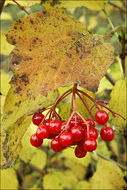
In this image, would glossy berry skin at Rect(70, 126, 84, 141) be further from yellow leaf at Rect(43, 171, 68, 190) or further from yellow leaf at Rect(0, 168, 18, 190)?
yellow leaf at Rect(43, 171, 68, 190)

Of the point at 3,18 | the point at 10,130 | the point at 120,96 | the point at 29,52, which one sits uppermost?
the point at 3,18

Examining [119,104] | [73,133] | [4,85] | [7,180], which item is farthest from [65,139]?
[7,180]

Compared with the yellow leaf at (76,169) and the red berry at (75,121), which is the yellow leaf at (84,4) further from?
the yellow leaf at (76,169)

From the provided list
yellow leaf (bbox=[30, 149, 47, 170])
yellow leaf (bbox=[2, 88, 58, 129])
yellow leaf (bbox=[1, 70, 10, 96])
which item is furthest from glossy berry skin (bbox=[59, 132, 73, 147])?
yellow leaf (bbox=[30, 149, 47, 170])

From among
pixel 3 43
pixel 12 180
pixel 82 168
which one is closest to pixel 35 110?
pixel 3 43

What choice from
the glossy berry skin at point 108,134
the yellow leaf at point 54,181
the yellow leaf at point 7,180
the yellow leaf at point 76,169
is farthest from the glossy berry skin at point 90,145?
the yellow leaf at point 76,169

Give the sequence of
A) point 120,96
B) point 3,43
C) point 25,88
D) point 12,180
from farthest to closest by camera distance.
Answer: point 12,180, point 3,43, point 120,96, point 25,88

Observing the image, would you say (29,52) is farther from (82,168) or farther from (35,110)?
(82,168)
